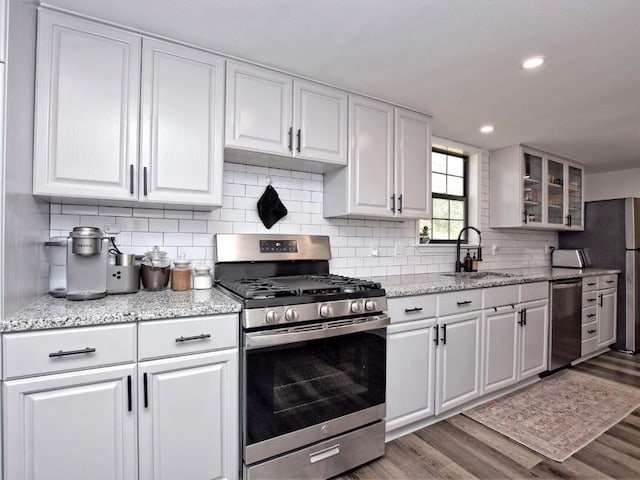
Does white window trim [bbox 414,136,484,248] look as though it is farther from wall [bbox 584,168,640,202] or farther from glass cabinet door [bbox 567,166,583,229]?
wall [bbox 584,168,640,202]

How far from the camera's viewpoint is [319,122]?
2.29m

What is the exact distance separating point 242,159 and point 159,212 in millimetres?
612

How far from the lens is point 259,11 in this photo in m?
1.61

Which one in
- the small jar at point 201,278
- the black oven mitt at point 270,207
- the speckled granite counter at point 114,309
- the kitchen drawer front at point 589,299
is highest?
the black oven mitt at point 270,207

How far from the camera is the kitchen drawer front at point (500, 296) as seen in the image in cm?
264

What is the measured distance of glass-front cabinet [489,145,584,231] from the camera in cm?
368

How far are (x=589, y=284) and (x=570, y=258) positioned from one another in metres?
0.70

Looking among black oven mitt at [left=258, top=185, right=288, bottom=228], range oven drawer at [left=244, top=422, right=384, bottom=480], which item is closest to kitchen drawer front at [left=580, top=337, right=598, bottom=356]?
range oven drawer at [left=244, top=422, right=384, bottom=480]

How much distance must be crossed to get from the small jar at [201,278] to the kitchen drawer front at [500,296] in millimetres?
1962

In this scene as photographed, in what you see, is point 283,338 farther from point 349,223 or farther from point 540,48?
point 540,48

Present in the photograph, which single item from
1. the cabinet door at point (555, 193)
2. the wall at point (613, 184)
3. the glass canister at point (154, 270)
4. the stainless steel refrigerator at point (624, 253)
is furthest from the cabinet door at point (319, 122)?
the wall at point (613, 184)

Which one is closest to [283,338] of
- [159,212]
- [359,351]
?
[359,351]

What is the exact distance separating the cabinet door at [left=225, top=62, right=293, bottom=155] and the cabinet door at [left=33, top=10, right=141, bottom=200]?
48 cm

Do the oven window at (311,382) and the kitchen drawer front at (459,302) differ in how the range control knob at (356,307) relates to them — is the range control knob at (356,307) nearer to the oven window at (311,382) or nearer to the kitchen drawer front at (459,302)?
the oven window at (311,382)
